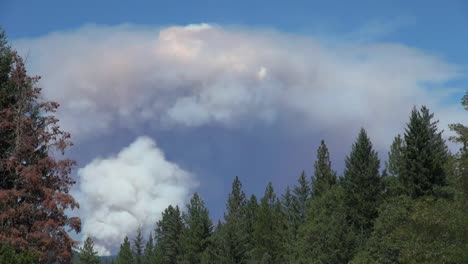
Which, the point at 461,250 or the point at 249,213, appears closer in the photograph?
the point at 461,250

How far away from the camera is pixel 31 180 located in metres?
36.8

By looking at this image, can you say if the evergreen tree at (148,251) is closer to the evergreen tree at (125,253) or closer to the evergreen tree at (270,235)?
the evergreen tree at (125,253)

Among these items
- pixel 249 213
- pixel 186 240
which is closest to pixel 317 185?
pixel 186 240

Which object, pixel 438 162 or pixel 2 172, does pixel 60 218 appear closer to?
pixel 2 172

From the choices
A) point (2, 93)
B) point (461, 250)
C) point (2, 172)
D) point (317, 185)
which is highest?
point (317, 185)

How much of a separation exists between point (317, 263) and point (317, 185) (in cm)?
4014

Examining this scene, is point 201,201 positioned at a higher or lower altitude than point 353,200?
higher

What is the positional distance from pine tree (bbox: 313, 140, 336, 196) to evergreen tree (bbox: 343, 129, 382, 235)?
20935mm

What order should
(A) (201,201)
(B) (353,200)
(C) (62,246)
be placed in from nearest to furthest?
(C) (62,246)
(B) (353,200)
(A) (201,201)

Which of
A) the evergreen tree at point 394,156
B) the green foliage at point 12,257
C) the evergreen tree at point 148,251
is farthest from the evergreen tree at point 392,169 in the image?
the evergreen tree at point 148,251

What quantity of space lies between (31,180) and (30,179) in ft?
0.39

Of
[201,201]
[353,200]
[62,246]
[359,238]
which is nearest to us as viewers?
[62,246]

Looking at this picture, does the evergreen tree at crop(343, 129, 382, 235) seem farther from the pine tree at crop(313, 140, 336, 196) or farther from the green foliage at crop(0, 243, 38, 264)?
the green foliage at crop(0, 243, 38, 264)

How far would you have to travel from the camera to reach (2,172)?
39219 millimetres
